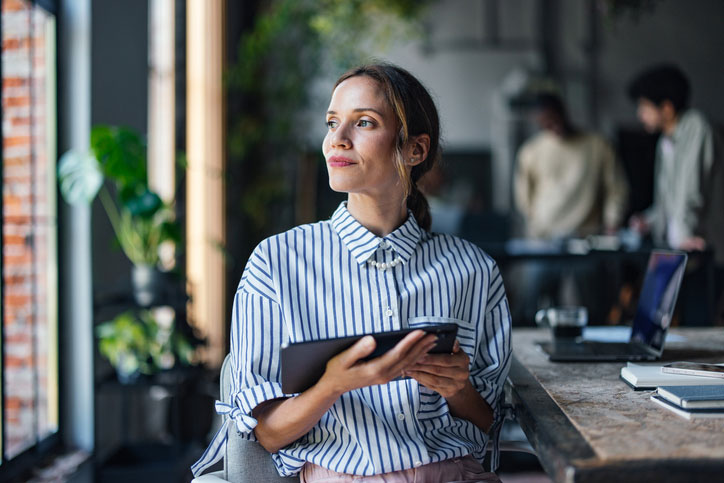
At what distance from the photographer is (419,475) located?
121 cm

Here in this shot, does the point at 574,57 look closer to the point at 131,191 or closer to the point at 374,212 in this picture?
the point at 131,191

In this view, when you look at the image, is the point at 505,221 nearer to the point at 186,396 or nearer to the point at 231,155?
the point at 231,155

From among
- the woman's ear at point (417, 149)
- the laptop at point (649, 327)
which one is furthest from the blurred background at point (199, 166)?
the laptop at point (649, 327)

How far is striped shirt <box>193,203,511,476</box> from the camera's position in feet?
3.95

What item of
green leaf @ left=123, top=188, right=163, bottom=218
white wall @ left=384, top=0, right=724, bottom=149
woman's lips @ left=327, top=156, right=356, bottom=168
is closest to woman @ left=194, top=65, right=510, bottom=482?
woman's lips @ left=327, top=156, right=356, bottom=168

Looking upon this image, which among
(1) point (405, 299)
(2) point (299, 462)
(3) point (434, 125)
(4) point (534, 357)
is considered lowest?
(2) point (299, 462)

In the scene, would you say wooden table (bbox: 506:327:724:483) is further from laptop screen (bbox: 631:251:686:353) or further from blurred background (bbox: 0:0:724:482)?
blurred background (bbox: 0:0:724:482)

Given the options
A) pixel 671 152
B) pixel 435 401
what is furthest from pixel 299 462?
pixel 671 152

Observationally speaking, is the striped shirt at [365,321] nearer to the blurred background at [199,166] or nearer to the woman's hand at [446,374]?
the woman's hand at [446,374]

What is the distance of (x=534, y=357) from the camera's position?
1599 millimetres

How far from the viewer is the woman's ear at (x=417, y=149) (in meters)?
1.36

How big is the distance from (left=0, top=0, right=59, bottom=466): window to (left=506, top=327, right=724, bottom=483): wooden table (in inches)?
71.2

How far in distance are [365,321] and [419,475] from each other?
264 millimetres

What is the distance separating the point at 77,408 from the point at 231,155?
9.22 ft
